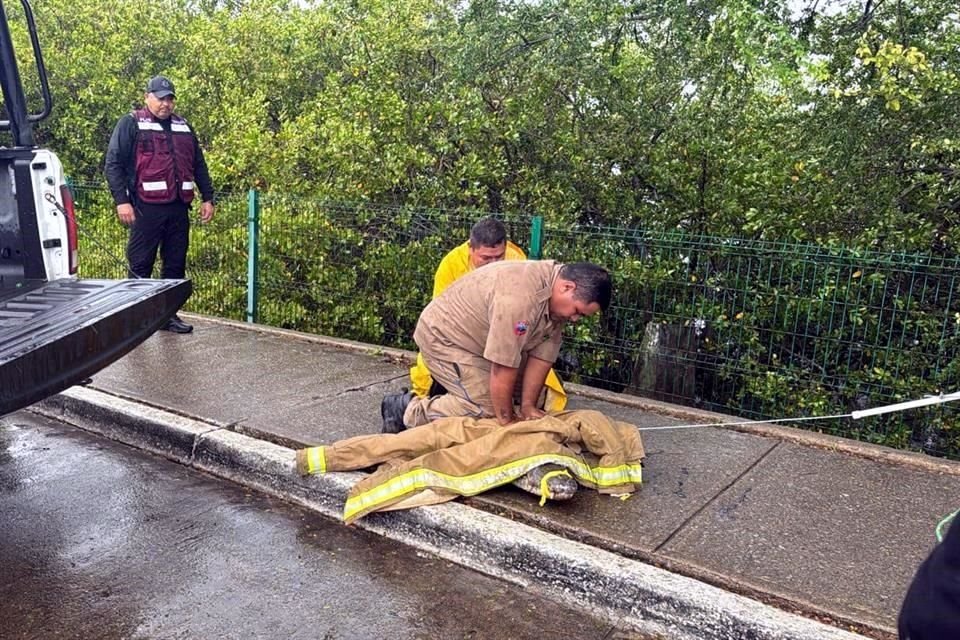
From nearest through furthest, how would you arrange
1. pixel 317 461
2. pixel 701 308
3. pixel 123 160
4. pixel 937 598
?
pixel 937 598, pixel 317 461, pixel 701 308, pixel 123 160

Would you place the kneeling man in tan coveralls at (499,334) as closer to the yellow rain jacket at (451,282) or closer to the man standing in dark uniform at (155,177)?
the yellow rain jacket at (451,282)

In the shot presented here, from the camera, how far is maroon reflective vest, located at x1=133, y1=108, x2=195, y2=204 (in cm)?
604

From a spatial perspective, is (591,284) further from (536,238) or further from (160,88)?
(160,88)

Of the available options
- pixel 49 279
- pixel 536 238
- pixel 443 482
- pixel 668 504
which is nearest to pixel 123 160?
pixel 49 279

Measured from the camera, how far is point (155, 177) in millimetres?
6090

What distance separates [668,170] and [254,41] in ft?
22.2

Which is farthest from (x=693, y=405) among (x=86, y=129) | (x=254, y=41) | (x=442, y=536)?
(x=86, y=129)

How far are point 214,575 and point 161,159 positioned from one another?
3.94m

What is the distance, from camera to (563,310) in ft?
12.1

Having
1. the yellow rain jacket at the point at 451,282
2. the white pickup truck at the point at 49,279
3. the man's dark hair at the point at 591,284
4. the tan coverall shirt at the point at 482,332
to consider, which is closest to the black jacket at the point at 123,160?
the white pickup truck at the point at 49,279

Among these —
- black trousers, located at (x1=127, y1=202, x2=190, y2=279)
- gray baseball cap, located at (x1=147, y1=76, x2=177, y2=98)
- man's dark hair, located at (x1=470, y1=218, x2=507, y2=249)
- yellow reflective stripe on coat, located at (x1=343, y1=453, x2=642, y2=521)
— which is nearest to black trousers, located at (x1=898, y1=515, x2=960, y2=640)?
yellow reflective stripe on coat, located at (x1=343, y1=453, x2=642, y2=521)

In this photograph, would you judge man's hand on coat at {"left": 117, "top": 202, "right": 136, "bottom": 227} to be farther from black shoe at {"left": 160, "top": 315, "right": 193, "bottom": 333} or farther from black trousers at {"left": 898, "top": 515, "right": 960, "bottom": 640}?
black trousers at {"left": 898, "top": 515, "right": 960, "bottom": 640}

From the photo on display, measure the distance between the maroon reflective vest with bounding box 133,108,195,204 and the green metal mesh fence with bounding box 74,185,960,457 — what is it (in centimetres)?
115

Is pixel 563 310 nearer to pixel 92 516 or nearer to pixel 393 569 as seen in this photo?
pixel 393 569
